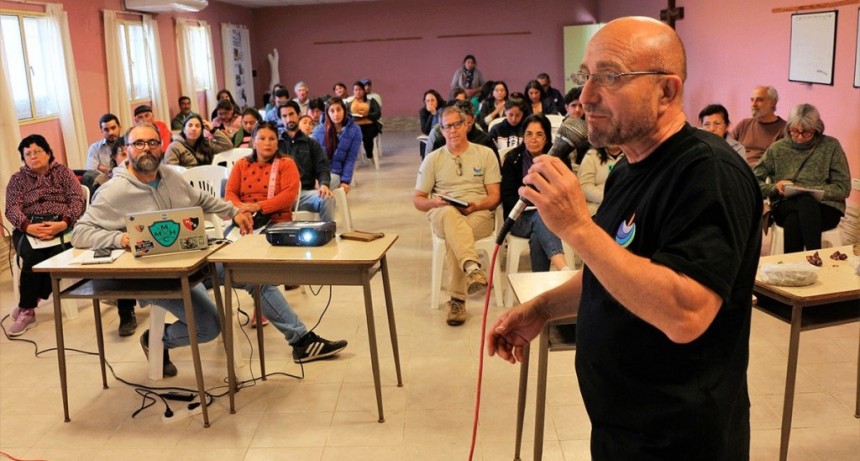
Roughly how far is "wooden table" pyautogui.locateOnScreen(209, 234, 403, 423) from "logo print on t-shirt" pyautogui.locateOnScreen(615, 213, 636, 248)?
1.77 m

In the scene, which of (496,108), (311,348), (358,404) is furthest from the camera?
(496,108)

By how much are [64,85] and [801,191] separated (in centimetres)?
618

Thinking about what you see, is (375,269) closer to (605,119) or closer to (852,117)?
(605,119)

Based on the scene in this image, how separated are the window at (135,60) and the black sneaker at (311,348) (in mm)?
5968

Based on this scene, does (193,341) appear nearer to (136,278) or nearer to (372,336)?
(136,278)

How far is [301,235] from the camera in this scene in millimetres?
3189

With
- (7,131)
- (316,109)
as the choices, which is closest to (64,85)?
(7,131)

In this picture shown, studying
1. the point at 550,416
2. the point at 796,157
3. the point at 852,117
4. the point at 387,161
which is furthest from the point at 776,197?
the point at 387,161

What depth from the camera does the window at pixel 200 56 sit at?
11.3m

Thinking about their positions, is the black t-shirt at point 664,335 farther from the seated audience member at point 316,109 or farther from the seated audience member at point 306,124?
the seated audience member at point 316,109

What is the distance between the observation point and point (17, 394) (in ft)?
11.4

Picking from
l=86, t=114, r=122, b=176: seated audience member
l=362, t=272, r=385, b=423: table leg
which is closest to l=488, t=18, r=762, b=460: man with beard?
l=362, t=272, r=385, b=423: table leg

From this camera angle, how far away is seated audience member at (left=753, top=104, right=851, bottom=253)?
175 inches

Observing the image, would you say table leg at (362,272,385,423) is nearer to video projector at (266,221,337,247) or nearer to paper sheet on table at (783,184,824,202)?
video projector at (266,221,337,247)
